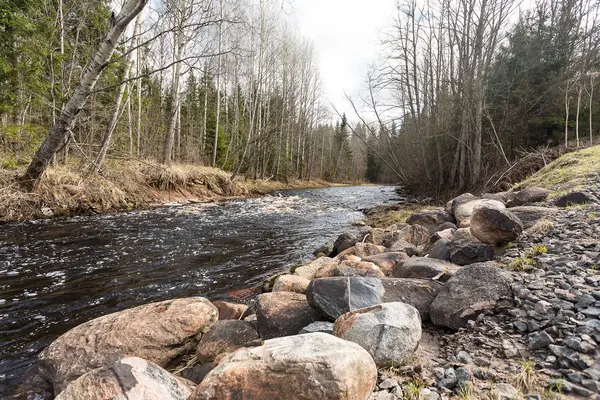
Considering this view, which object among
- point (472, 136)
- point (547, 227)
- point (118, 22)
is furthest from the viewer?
point (472, 136)

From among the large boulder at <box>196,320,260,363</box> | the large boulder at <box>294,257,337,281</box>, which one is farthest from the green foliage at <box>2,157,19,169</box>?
the large boulder at <box>196,320,260,363</box>

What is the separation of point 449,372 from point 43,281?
463 centimetres

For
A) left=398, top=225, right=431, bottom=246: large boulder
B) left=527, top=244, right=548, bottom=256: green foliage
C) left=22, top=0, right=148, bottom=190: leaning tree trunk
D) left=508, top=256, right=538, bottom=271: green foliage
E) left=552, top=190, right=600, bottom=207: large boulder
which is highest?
left=22, top=0, right=148, bottom=190: leaning tree trunk

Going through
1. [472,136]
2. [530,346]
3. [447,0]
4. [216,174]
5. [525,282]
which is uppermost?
[447,0]

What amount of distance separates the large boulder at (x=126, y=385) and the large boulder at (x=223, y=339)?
584 millimetres

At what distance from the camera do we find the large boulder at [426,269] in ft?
9.37

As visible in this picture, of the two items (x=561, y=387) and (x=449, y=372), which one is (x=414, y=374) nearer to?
(x=449, y=372)

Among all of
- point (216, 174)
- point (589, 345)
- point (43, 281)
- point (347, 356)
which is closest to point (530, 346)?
point (589, 345)

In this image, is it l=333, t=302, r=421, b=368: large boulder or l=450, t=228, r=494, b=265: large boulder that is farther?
l=450, t=228, r=494, b=265: large boulder

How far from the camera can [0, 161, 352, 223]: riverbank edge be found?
722 cm

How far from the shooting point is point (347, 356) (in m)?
1.44

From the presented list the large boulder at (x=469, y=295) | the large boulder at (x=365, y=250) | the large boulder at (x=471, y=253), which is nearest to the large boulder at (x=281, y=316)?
the large boulder at (x=469, y=295)

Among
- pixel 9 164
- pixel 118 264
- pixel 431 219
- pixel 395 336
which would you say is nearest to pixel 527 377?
pixel 395 336

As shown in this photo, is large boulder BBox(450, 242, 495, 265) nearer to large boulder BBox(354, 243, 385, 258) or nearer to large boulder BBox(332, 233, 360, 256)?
large boulder BBox(354, 243, 385, 258)
